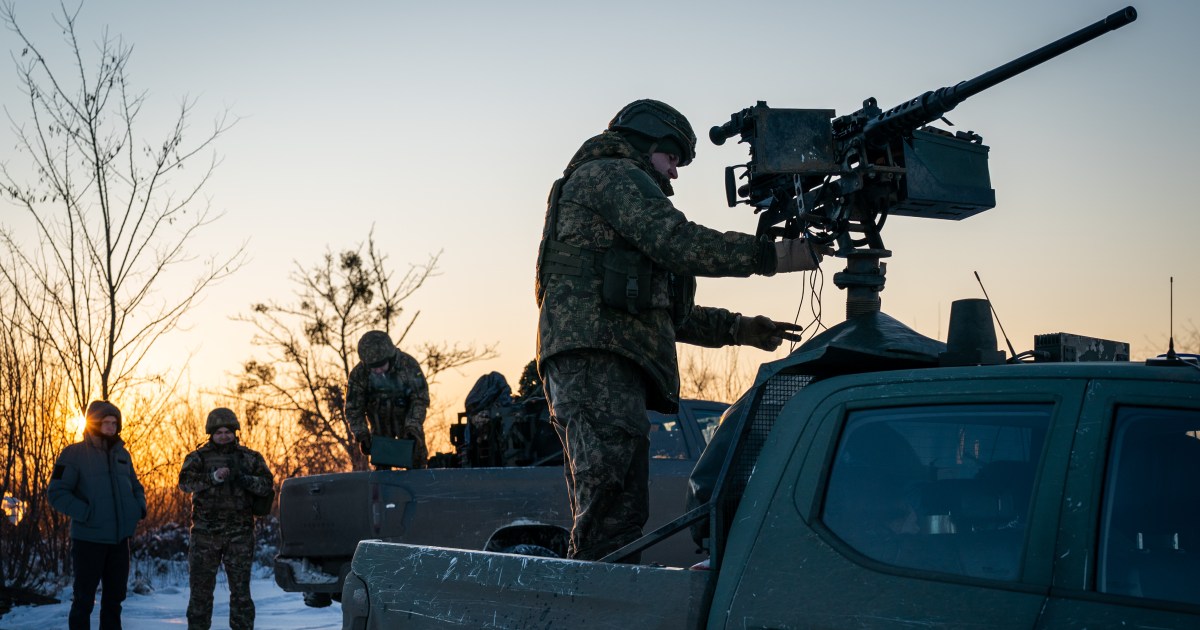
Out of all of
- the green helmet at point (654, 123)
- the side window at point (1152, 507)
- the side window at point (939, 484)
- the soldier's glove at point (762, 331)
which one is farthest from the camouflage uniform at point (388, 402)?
the side window at point (1152, 507)

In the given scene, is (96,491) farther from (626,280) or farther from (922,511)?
(922,511)

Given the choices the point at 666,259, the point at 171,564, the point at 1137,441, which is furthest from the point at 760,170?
the point at 171,564

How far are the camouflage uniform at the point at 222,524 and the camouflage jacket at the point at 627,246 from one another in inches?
231

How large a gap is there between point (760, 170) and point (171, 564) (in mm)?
13363

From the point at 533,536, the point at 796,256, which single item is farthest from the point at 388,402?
the point at 796,256

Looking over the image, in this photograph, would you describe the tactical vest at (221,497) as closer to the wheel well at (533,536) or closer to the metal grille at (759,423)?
the wheel well at (533,536)

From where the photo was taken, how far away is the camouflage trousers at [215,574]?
8.72 m

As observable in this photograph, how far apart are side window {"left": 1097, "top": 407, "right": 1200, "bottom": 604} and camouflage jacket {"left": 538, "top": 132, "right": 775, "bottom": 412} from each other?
5.17 feet

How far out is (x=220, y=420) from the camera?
929 centimetres

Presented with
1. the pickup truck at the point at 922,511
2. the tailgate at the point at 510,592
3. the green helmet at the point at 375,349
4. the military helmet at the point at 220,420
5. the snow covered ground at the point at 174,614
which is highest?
the green helmet at the point at 375,349

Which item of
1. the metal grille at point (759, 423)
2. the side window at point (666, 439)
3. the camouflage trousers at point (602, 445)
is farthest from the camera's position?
the side window at point (666, 439)

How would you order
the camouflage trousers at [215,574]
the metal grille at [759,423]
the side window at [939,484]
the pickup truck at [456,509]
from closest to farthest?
the side window at [939,484], the metal grille at [759,423], the pickup truck at [456,509], the camouflage trousers at [215,574]

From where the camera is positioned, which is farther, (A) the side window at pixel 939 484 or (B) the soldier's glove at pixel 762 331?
(B) the soldier's glove at pixel 762 331

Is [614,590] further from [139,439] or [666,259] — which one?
[139,439]
